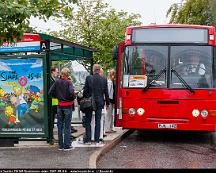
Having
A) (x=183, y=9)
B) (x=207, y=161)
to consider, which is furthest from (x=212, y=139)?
(x=183, y=9)

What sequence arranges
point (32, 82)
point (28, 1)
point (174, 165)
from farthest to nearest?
point (32, 82) → point (174, 165) → point (28, 1)

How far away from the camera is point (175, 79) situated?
519 inches

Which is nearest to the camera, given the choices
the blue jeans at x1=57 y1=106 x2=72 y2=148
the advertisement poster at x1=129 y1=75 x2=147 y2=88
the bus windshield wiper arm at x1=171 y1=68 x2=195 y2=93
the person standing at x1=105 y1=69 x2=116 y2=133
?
the blue jeans at x1=57 y1=106 x2=72 y2=148

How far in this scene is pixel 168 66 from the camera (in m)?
13.3

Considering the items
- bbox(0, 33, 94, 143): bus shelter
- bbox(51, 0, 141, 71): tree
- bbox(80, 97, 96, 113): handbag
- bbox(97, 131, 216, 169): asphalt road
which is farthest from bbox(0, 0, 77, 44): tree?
bbox(51, 0, 141, 71): tree

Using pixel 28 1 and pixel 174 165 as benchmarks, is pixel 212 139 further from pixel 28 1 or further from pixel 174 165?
pixel 28 1

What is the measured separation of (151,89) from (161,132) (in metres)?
3.55

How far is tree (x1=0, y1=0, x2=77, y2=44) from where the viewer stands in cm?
652

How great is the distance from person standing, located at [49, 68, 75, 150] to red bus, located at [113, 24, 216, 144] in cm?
237

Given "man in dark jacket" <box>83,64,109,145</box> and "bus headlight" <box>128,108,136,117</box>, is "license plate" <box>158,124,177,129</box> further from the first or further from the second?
"man in dark jacket" <box>83,64,109,145</box>

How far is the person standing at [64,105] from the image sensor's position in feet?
37.6

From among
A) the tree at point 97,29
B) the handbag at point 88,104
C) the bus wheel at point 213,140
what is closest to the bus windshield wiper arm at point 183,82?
the bus wheel at point 213,140

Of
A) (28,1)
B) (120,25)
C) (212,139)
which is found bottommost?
(212,139)

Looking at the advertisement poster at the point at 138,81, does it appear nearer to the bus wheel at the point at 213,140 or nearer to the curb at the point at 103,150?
the curb at the point at 103,150
